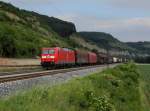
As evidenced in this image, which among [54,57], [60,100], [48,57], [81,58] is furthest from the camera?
[81,58]

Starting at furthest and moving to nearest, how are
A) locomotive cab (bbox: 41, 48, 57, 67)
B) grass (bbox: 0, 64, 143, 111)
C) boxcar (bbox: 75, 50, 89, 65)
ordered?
boxcar (bbox: 75, 50, 89, 65) < locomotive cab (bbox: 41, 48, 57, 67) < grass (bbox: 0, 64, 143, 111)

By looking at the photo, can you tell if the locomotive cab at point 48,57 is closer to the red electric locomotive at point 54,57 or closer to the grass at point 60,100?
the red electric locomotive at point 54,57

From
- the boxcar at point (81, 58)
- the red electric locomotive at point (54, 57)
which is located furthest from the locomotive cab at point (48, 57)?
the boxcar at point (81, 58)

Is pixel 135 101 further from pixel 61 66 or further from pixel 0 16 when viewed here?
pixel 0 16

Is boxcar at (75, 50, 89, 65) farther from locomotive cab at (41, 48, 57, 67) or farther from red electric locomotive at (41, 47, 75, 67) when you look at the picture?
locomotive cab at (41, 48, 57, 67)

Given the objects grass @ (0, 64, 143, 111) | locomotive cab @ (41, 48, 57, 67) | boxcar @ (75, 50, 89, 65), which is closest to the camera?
grass @ (0, 64, 143, 111)

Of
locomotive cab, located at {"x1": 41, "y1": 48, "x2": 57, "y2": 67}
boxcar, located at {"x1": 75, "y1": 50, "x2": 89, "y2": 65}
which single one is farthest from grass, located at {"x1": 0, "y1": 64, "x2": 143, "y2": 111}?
boxcar, located at {"x1": 75, "y1": 50, "x2": 89, "y2": 65}

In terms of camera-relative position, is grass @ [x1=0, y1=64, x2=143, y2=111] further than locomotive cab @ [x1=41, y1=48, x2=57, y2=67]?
No

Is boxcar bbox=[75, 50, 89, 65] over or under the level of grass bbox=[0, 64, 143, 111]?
over

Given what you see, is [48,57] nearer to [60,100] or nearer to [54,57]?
[54,57]

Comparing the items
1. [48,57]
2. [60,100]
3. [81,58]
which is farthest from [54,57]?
[60,100]

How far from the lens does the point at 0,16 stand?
108 m

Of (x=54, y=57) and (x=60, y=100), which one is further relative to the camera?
(x=54, y=57)

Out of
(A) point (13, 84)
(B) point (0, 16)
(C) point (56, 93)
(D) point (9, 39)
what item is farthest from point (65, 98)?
(B) point (0, 16)
